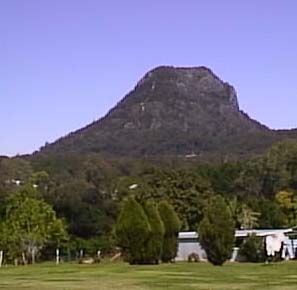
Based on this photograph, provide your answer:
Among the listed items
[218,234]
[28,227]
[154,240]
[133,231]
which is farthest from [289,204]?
[133,231]

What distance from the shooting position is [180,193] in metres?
71.2

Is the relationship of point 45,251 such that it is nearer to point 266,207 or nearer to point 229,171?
point 266,207

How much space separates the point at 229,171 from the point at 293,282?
209 feet

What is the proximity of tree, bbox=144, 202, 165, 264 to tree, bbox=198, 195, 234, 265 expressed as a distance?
2.47m

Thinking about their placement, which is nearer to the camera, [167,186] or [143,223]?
[143,223]

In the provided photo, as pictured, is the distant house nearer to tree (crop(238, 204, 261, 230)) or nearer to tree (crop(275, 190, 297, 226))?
tree (crop(238, 204, 261, 230))

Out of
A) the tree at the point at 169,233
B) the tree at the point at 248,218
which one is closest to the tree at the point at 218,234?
the tree at the point at 169,233

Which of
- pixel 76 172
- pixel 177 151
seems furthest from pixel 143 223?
pixel 177 151

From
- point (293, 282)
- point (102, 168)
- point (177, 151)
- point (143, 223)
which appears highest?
point (177, 151)

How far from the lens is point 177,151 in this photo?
18875cm

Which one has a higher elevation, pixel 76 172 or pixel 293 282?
pixel 76 172

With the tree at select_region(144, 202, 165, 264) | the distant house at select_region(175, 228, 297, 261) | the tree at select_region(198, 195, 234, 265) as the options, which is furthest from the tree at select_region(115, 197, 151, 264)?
the distant house at select_region(175, 228, 297, 261)

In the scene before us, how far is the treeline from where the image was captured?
70.8 metres

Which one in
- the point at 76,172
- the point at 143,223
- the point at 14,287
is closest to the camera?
the point at 14,287
